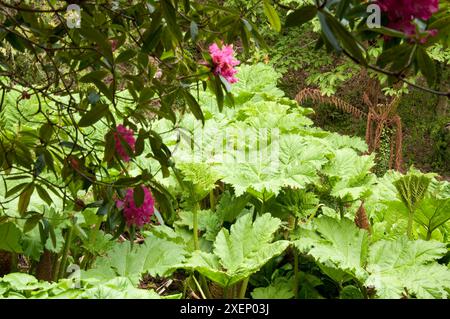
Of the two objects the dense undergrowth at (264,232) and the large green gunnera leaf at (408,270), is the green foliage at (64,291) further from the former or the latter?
the large green gunnera leaf at (408,270)

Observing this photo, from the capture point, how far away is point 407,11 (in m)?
0.69

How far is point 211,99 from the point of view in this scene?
13.2 ft

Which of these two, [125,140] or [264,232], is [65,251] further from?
[125,140]

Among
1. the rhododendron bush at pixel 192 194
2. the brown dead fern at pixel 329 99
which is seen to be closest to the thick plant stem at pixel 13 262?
the rhododendron bush at pixel 192 194

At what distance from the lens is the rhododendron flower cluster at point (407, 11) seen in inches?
26.8

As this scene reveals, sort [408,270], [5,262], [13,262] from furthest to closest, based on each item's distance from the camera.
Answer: [5,262], [13,262], [408,270]

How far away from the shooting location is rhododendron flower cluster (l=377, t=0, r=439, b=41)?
68cm

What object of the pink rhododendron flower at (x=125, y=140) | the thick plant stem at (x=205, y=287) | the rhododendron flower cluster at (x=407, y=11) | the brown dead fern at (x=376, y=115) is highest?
the brown dead fern at (x=376, y=115)

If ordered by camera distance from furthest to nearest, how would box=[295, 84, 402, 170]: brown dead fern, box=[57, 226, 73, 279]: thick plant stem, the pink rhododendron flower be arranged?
box=[295, 84, 402, 170]: brown dead fern
box=[57, 226, 73, 279]: thick plant stem
the pink rhododendron flower

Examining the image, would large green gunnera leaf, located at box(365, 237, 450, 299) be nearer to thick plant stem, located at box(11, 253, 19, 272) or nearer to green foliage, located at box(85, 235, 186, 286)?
green foliage, located at box(85, 235, 186, 286)

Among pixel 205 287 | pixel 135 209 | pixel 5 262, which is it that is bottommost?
pixel 205 287

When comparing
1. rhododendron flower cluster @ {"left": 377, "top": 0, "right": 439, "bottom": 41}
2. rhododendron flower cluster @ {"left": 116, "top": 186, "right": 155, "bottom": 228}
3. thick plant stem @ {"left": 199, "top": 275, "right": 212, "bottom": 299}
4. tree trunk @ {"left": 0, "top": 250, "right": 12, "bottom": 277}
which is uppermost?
rhododendron flower cluster @ {"left": 377, "top": 0, "right": 439, "bottom": 41}

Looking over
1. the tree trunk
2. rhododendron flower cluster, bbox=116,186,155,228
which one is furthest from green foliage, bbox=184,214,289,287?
rhododendron flower cluster, bbox=116,186,155,228

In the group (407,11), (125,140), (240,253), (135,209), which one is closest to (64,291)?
(135,209)
